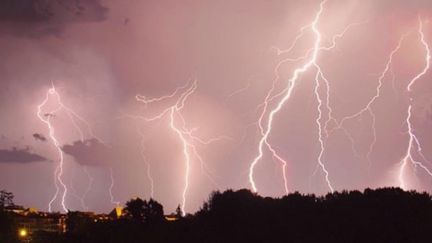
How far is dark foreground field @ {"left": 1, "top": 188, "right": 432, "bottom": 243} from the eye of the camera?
32906mm

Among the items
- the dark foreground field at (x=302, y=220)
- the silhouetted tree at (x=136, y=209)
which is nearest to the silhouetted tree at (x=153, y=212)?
the silhouetted tree at (x=136, y=209)

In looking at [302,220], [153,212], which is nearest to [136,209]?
[153,212]

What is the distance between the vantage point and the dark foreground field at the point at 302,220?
32.9m

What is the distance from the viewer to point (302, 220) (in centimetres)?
3666

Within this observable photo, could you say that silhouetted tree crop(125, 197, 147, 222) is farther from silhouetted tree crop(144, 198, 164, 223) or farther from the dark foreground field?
the dark foreground field

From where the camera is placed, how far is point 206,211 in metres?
41.7

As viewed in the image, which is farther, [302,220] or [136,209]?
[136,209]

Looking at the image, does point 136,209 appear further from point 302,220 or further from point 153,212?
point 302,220

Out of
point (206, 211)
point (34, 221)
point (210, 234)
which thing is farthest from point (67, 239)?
point (34, 221)

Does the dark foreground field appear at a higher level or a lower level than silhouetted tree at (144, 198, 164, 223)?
lower

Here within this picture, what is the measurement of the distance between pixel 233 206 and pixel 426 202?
436 inches

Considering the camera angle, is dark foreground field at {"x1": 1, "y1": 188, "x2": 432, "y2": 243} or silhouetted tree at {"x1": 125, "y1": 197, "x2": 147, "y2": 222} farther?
silhouetted tree at {"x1": 125, "y1": 197, "x2": 147, "y2": 222}

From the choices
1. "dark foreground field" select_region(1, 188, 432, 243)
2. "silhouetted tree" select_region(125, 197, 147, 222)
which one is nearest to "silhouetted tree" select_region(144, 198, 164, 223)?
"silhouetted tree" select_region(125, 197, 147, 222)

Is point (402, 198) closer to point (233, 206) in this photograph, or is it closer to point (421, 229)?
point (421, 229)
